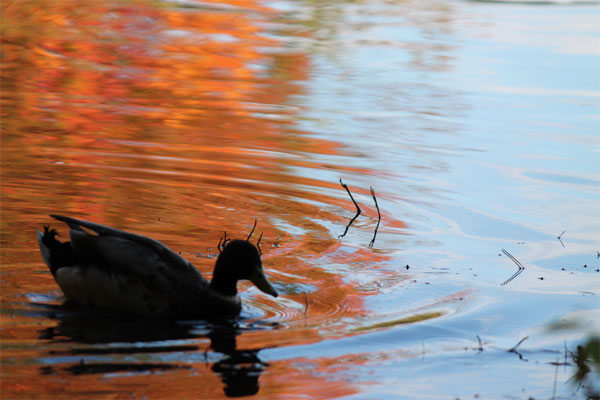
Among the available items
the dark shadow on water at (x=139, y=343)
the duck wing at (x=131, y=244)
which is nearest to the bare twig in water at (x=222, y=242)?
the duck wing at (x=131, y=244)

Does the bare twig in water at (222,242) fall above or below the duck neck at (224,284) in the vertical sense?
below

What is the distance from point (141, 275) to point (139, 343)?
0.63 meters

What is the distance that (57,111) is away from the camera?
12.6 metres

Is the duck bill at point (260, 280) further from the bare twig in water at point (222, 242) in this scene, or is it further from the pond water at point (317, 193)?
the bare twig in water at point (222, 242)

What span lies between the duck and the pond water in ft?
0.58

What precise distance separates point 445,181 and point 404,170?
559 mm

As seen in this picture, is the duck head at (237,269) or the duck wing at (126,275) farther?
the duck head at (237,269)

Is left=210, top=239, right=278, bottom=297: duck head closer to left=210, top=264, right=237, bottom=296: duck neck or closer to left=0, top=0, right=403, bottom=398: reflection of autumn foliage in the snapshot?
left=210, top=264, right=237, bottom=296: duck neck

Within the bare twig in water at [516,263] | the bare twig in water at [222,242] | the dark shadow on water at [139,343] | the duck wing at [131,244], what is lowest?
the bare twig in water at [516,263]

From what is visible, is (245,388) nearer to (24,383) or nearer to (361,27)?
(24,383)

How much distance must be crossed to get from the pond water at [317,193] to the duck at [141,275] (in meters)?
0.18

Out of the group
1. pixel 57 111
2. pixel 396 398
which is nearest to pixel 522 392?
pixel 396 398

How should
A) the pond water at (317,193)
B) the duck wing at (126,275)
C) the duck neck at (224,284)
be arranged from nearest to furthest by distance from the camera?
the pond water at (317,193), the duck wing at (126,275), the duck neck at (224,284)

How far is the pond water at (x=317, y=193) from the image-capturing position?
19.6 feet
